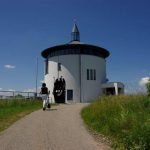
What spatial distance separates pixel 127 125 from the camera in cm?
1088

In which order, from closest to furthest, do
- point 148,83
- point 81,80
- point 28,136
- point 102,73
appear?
point 28,136 → point 148,83 → point 81,80 → point 102,73

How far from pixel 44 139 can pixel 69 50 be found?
4009 cm

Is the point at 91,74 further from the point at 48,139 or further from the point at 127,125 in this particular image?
the point at 48,139

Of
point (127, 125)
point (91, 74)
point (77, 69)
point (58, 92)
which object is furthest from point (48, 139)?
point (91, 74)

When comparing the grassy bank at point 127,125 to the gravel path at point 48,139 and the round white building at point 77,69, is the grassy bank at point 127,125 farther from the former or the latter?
the round white building at point 77,69

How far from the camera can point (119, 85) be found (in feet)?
176

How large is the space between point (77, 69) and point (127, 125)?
1511 inches

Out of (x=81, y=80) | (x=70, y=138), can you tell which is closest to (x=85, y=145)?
(x=70, y=138)

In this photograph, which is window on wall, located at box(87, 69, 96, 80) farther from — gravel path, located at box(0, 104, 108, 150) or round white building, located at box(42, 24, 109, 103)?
gravel path, located at box(0, 104, 108, 150)

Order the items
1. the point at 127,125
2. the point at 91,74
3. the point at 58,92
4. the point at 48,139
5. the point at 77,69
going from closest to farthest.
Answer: the point at 48,139 → the point at 127,125 → the point at 58,92 → the point at 77,69 → the point at 91,74

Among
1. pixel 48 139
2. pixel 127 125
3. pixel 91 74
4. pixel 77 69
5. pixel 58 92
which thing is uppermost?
pixel 77 69

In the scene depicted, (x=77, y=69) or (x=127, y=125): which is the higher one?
(x=77, y=69)

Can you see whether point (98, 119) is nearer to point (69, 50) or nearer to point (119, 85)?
point (69, 50)

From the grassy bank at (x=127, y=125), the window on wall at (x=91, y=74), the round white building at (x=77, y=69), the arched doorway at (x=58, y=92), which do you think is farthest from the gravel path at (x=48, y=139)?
the window on wall at (x=91, y=74)
